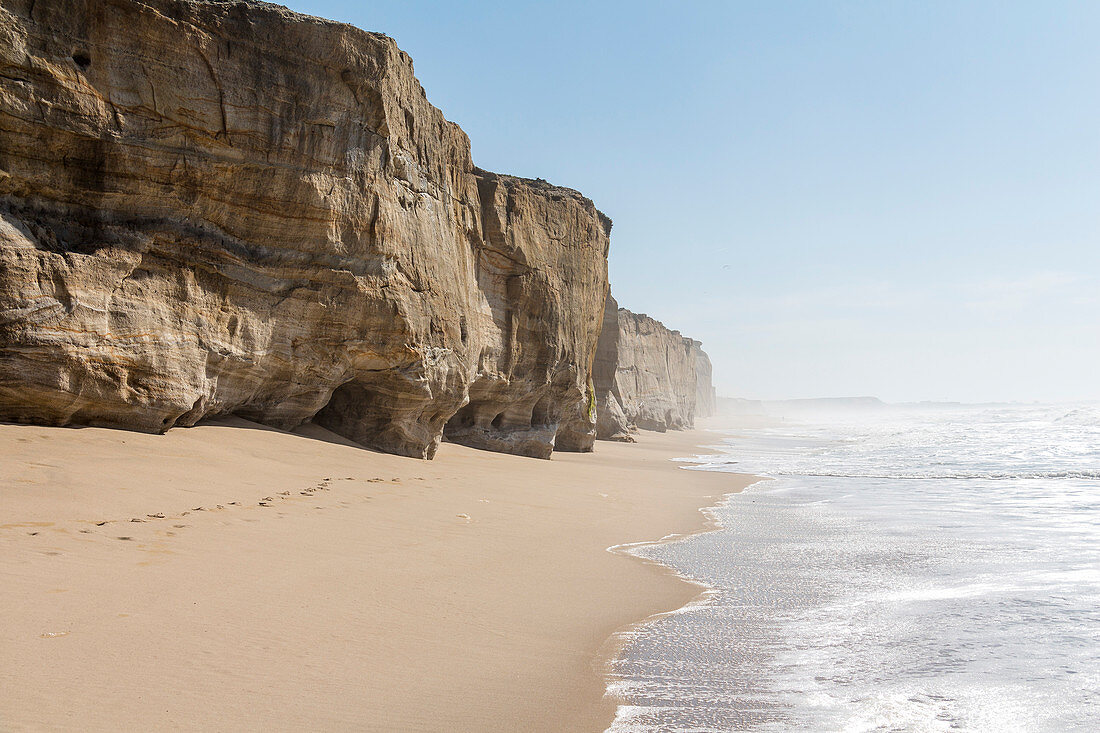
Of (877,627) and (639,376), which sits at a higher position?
(639,376)

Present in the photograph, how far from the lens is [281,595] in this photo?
398 cm

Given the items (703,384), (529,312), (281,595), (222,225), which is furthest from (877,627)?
(703,384)

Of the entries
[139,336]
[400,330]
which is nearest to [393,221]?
[400,330]

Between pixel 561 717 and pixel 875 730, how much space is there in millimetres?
1269

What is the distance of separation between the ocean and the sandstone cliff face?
5165 millimetres

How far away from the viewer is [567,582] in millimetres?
5211

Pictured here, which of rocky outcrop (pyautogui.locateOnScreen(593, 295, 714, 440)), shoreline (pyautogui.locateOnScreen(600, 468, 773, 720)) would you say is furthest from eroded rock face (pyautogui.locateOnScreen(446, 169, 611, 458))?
rocky outcrop (pyautogui.locateOnScreen(593, 295, 714, 440))

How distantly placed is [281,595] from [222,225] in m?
5.88

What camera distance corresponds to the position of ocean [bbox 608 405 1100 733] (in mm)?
3098

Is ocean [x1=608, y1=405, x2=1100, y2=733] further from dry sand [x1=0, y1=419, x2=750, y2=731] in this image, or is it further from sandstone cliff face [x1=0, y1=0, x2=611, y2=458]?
sandstone cliff face [x1=0, y1=0, x2=611, y2=458]

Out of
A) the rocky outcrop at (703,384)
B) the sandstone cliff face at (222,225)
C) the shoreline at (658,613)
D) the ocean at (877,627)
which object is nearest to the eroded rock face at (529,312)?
the sandstone cliff face at (222,225)

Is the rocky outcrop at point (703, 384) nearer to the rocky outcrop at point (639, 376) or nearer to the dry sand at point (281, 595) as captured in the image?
the rocky outcrop at point (639, 376)

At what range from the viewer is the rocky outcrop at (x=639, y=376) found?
29.1 metres

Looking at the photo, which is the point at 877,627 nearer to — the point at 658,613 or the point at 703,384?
the point at 658,613
